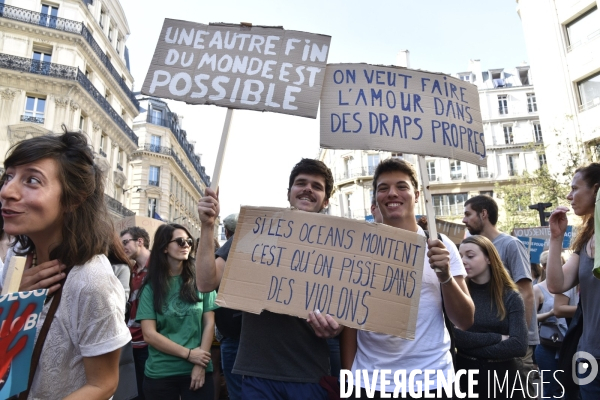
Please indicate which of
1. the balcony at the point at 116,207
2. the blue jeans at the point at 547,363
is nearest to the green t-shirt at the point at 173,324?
the blue jeans at the point at 547,363

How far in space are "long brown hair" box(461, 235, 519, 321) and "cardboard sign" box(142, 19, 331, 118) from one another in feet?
6.28

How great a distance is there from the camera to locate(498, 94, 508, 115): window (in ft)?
159

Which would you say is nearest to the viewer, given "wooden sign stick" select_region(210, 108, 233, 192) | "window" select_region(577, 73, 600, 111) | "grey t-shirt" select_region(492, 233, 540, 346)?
"wooden sign stick" select_region(210, 108, 233, 192)

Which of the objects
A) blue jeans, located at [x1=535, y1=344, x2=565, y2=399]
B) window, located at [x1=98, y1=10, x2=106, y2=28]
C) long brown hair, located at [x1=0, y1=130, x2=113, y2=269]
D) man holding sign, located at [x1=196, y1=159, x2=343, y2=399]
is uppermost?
window, located at [x1=98, y1=10, x2=106, y2=28]

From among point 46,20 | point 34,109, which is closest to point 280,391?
point 34,109

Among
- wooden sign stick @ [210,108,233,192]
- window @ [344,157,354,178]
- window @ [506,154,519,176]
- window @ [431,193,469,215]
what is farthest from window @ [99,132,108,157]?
window @ [506,154,519,176]

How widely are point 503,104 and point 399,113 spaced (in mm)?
52098

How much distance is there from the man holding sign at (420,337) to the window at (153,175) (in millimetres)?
43524

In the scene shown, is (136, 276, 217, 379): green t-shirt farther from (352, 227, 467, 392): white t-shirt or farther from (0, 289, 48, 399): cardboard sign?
(0, 289, 48, 399): cardboard sign

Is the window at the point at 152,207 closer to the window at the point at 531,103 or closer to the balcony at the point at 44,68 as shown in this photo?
the balcony at the point at 44,68

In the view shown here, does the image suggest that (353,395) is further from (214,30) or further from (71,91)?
(71,91)

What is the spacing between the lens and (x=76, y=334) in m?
1.65

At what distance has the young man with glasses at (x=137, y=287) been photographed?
4305mm

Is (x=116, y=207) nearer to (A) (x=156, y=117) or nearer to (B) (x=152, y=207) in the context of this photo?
(B) (x=152, y=207)
